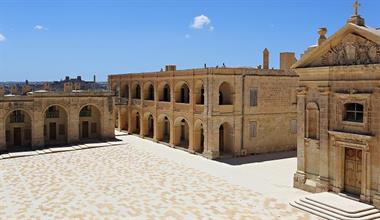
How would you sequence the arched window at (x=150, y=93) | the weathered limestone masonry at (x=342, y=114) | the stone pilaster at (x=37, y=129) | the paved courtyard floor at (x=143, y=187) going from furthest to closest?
the arched window at (x=150, y=93) → the stone pilaster at (x=37, y=129) → the paved courtyard floor at (x=143, y=187) → the weathered limestone masonry at (x=342, y=114)

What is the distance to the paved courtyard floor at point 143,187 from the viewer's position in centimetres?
1747

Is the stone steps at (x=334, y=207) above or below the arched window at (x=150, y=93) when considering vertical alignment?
below

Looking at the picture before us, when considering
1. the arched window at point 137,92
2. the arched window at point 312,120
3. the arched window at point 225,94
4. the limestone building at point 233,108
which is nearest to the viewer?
the arched window at point 312,120

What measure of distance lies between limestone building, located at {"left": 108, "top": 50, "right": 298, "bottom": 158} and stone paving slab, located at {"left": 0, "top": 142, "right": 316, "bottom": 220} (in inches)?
185

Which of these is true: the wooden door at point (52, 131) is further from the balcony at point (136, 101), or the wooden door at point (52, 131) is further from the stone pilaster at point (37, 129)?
the balcony at point (136, 101)

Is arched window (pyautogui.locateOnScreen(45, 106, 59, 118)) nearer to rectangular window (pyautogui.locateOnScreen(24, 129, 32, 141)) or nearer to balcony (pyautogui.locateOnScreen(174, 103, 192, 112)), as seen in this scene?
rectangular window (pyautogui.locateOnScreen(24, 129, 32, 141))

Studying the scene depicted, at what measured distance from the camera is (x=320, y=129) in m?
19.6

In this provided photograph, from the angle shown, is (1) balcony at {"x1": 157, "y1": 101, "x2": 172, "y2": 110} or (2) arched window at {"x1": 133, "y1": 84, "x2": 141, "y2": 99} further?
(2) arched window at {"x1": 133, "y1": 84, "x2": 141, "y2": 99}

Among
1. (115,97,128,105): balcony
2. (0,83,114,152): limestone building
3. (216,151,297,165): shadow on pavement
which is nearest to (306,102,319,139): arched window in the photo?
(216,151,297,165): shadow on pavement

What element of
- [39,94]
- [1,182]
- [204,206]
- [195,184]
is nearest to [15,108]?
[39,94]

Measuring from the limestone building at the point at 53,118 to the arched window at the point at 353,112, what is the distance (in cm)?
2564

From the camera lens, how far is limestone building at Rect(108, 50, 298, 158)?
96.4 feet

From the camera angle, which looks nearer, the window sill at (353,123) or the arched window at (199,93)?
the window sill at (353,123)

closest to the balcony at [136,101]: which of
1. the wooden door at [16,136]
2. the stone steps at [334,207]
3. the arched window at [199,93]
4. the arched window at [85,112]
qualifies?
the arched window at [85,112]
